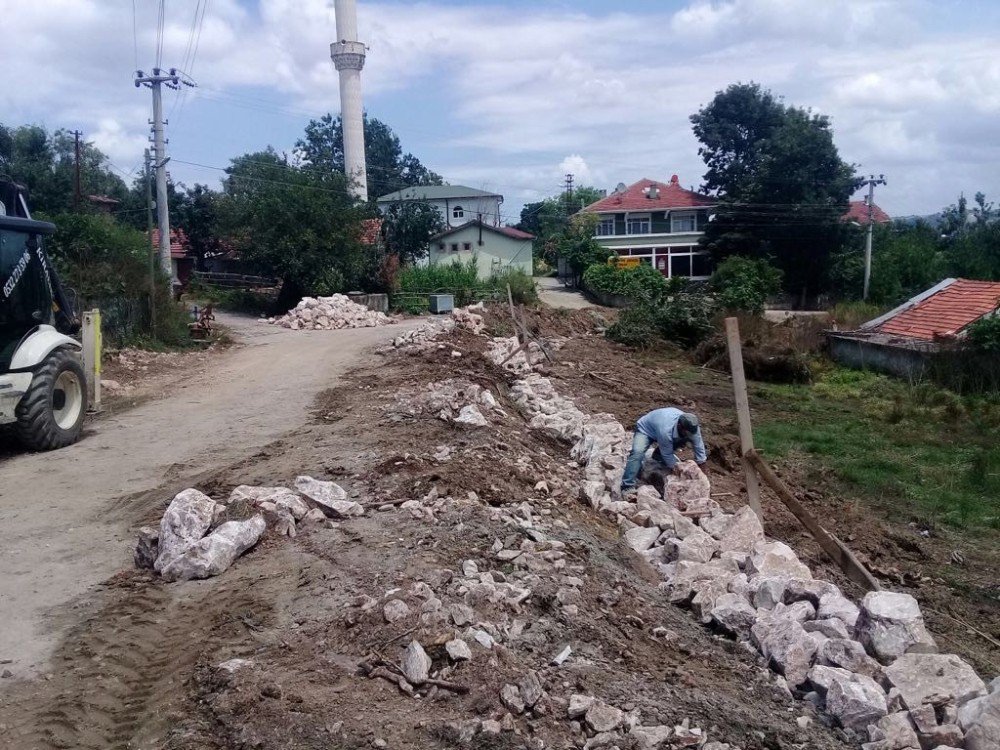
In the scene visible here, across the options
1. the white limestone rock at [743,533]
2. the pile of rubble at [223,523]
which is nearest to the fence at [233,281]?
the pile of rubble at [223,523]

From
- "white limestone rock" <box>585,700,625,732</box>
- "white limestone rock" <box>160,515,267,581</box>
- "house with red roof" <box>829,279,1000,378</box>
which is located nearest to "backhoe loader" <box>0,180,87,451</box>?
"white limestone rock" <box>160,515,267,581</box>

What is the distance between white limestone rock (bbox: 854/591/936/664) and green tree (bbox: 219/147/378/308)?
30.4 m

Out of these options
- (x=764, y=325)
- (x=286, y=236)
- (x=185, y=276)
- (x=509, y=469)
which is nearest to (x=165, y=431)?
(x=509, y=469)

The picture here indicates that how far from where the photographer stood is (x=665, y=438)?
30.1 ft

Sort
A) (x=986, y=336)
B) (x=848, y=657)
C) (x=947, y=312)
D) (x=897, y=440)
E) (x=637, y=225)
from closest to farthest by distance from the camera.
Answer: (x=848, y=657), (x=897, y=440), (x=986, y=336), (x=947, y=312), (x=637, y=225)

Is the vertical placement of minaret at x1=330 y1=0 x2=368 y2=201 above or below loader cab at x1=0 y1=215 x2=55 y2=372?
above

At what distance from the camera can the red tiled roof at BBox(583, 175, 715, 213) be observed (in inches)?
2303

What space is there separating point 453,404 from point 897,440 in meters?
7.44

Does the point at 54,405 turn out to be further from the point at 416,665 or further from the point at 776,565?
the point at 776,565

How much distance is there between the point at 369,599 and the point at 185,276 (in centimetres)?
4461

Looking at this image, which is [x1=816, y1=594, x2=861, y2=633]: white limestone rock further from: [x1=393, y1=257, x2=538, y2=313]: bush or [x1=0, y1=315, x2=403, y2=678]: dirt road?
[x1=393, y1=257, x2=538, y2=313]: bush

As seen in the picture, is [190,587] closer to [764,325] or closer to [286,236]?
[764,325]

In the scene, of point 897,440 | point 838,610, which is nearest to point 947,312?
point 897,440

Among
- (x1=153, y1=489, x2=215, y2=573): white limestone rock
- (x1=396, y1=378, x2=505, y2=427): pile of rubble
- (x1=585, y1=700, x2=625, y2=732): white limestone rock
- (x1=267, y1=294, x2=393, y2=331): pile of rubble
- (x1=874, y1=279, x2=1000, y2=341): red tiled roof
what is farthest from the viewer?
(x1=267, y1=294, x2=393, y2=331): pile of rubble
